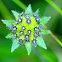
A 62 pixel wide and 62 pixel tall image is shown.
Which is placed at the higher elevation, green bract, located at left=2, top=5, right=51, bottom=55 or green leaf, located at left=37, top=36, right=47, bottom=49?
green bract, located at left=2, top=5, right=51, bottom=55

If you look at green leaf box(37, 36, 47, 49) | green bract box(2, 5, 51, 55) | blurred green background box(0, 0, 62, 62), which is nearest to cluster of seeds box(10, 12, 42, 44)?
green bract box(2, 5, 51, 55)

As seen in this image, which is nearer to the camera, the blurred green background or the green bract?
the green bract

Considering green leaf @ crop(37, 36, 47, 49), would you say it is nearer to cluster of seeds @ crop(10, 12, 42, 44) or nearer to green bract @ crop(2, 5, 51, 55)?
green bract @ crop(2, 5, 51, 55)

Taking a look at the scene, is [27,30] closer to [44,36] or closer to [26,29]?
[26,29]

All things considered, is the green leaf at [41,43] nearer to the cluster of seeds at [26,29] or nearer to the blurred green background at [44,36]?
the cluster of seeds at [26,29]

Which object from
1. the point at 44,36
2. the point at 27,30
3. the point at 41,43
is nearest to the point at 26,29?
the point at 27,30

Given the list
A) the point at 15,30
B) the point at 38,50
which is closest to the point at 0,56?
the point at 38,50
